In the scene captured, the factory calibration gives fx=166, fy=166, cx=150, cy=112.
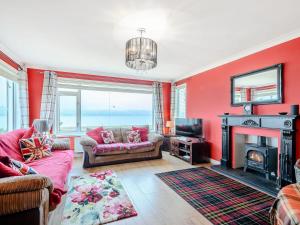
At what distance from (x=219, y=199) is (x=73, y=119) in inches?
166

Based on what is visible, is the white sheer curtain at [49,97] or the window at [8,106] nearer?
the window at [8,106]

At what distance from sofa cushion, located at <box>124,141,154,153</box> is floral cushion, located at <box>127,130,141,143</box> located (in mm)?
272

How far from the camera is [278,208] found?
1539 millimetres

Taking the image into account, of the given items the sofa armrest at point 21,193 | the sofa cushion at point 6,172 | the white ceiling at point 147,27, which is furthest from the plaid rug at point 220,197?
the white ceiling at point 147,27

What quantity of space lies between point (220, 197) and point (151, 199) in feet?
3.24

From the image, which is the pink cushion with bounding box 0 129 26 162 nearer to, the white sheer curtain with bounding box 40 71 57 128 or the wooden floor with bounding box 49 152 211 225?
the wooden floor with bounding box 49 152 211 225

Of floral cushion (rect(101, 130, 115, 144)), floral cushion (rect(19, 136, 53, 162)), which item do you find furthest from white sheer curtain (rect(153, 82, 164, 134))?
floral cushion (rect(19, 136, 53, 162))

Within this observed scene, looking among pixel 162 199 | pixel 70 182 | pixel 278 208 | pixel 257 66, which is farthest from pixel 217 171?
pixel 70 182

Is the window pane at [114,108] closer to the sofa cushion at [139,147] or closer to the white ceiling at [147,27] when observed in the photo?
the sofa cushion at [139,147]

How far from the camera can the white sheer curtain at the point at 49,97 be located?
4.29 m

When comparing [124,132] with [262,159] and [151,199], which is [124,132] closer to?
[151,199]

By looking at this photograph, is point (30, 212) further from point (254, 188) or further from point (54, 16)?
point (254, 188)

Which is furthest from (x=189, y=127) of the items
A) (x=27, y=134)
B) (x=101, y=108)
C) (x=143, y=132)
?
(x=27, y=134)

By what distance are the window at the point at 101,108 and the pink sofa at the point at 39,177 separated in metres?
1.92
